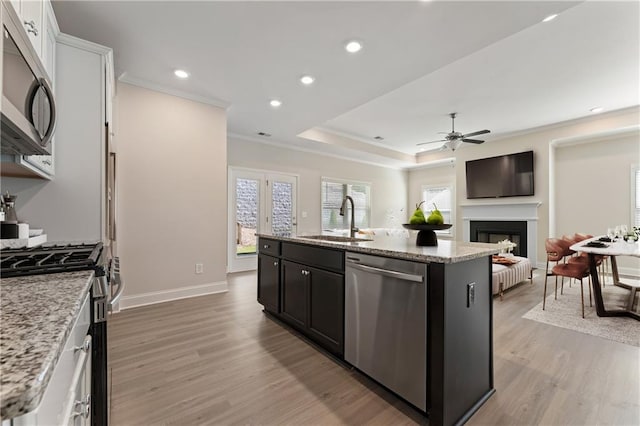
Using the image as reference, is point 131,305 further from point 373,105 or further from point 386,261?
point 373,105

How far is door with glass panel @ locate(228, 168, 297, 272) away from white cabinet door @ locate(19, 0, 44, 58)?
3657 millimetres

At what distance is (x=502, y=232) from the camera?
20.7 feet

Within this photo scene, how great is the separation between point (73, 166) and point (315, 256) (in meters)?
1.93

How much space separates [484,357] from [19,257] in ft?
8.42

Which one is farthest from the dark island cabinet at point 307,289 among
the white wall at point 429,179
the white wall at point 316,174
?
the white wall at point 429,179

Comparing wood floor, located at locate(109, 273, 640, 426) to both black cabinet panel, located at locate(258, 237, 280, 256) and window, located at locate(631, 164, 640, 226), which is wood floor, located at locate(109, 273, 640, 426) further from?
window, located at locate(631, 164, 640, 226)

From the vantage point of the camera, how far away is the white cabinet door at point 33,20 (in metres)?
1.56

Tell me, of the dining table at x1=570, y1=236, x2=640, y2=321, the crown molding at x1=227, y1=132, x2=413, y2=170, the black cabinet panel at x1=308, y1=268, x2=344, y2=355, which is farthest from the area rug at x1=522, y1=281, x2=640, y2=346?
the crown molding at x1=227, y1=132, x2=413, y2=170

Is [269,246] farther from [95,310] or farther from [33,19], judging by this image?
[33,19]

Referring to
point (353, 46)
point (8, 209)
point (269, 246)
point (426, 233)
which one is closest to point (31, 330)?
point (8, 209)

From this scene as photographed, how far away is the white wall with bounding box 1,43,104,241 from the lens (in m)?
1.99

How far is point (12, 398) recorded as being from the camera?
0.38 m

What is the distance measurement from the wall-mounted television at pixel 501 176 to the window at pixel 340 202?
2.55 meters

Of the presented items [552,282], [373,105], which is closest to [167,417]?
[373,105]
